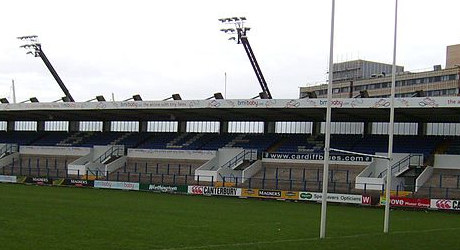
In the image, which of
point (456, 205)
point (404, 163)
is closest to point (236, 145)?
point (404, 163)

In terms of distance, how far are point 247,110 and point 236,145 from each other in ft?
20.1

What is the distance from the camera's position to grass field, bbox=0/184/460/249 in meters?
16.3

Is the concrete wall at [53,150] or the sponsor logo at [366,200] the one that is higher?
the concrete wall at [53,150]

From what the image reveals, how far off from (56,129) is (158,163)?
17731 millimetres

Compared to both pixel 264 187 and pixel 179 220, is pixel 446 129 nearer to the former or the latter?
pixel 264 187

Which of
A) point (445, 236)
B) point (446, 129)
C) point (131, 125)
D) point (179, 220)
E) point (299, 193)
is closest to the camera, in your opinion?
point (445, 236)

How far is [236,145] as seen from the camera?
2174 inches

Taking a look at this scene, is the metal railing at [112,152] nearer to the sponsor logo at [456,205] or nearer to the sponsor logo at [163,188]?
the sponsor logo at [163,188]

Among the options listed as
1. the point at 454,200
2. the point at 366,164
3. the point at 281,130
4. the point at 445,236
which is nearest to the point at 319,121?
the point at 281,130

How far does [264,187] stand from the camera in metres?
45.7

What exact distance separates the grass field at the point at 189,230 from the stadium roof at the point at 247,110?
1361 cm

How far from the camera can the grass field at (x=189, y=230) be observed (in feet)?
53.5

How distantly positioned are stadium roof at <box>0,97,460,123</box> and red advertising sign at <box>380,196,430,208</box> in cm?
625

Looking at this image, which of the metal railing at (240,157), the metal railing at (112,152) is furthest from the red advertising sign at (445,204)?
the metal railing at (112,152)
